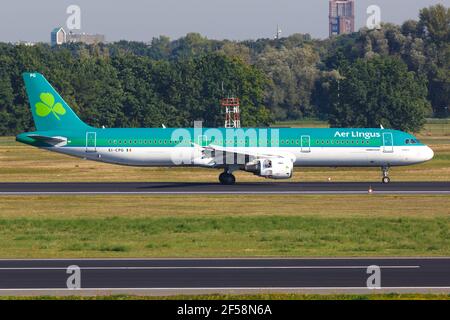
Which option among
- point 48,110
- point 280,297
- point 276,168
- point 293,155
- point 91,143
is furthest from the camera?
point 48,110

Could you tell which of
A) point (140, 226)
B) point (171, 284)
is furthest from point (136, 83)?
point (171, 284)

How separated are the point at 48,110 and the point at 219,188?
13.7 m

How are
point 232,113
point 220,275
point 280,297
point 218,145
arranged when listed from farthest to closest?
point 232,113, point 218,145, point 220,275, point 280,297

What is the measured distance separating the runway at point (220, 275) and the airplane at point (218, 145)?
3263 centimetres

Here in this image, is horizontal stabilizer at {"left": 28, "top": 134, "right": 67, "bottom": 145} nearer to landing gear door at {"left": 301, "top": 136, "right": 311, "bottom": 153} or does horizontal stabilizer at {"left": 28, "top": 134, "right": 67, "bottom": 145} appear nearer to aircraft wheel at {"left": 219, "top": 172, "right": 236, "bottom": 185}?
aircraft wheel at {"left": 219, "top": 172, "right": 236, "bottom": 185}

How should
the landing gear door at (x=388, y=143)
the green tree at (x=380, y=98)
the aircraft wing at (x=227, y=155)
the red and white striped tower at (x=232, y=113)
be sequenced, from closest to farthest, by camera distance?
the aircraft wing at (x=227, y=155) < the landing gear door at (x=388, y=143) < the red and white striped tower at (x=232, y=113) < the green tree at (x=380, y=98)

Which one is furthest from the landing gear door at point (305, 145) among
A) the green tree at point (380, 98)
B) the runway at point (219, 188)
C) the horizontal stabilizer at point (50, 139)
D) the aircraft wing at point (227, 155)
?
the green tree at point (380, 98)

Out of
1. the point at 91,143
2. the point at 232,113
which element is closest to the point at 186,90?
the point at 232,113

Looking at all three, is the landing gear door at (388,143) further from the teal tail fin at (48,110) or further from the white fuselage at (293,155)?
the teal tail fin at (48,110)

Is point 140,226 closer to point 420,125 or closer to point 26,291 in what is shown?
point 26,291

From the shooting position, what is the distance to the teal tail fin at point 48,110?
68.4 meters

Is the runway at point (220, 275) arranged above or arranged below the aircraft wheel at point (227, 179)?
above

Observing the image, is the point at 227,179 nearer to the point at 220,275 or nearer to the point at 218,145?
the point at 218,145

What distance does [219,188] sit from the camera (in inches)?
2537
